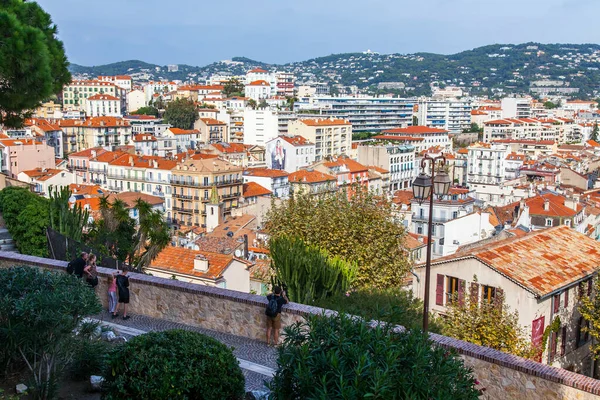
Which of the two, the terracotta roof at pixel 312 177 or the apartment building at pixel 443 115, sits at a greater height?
the apartment building at pixel 443 115

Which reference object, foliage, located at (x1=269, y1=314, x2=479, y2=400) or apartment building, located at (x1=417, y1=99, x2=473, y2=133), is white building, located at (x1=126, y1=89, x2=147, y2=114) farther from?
foliage, located at (x1=269, y1=314, x2=479, y2=400)

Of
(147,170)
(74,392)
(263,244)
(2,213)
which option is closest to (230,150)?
(147,170)

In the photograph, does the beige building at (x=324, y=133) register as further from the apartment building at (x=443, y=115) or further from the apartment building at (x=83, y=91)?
the apartment building at (x=83, y=91)

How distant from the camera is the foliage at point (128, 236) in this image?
19.4 metres

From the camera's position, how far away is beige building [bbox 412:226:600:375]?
19812 mm

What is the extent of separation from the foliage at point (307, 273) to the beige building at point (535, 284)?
788 cm

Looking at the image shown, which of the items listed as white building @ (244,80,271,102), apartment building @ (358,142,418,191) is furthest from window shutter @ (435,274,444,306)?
white building @ (244,80,271,102)

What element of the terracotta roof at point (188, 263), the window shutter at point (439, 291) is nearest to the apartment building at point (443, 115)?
the terracotta roof at point (188, 263)

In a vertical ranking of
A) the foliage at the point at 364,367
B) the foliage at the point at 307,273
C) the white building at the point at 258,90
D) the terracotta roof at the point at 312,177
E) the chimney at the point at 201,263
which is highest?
the white building at the point at 258,90

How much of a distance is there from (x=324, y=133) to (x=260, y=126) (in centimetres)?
1280

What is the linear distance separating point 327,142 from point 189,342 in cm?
10863

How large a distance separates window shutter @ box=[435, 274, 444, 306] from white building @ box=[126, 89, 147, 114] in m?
148

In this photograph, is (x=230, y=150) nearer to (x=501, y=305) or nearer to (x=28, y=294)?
(x=501, y=305)

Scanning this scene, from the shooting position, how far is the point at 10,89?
420 inches
